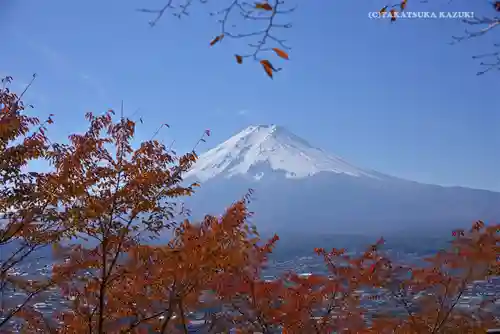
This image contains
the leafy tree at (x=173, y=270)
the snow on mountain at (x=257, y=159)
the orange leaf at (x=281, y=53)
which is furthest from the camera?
the snow on mountain at (x=257, y=159)

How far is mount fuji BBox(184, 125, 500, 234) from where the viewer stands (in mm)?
109375

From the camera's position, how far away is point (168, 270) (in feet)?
7.77

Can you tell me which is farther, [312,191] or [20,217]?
[312,191]

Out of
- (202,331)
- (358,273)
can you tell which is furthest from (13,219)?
(358,273)

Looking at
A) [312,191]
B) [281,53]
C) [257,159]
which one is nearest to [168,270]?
[281,53]

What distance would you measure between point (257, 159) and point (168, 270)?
4786 inches

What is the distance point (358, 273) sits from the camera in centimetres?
290

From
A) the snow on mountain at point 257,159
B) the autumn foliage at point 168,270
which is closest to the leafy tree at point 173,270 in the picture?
the autumn foliage at point 168,270

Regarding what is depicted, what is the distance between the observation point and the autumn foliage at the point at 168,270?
8.20 ft

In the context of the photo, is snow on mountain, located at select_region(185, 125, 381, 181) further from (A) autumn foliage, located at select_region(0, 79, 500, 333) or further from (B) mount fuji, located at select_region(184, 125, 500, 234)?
(A) autumn foliage, located at select_region(0, 79, 500, 333)

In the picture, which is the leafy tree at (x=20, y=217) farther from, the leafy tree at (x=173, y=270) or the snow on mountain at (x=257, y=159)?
the snow on mountain at (x=257, y=159)

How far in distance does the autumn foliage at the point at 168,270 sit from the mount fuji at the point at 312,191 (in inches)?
3948

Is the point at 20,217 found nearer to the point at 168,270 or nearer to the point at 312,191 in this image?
the point at 168,270

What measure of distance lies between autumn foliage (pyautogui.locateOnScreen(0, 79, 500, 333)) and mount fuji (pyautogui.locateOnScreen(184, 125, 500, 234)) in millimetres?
100284
